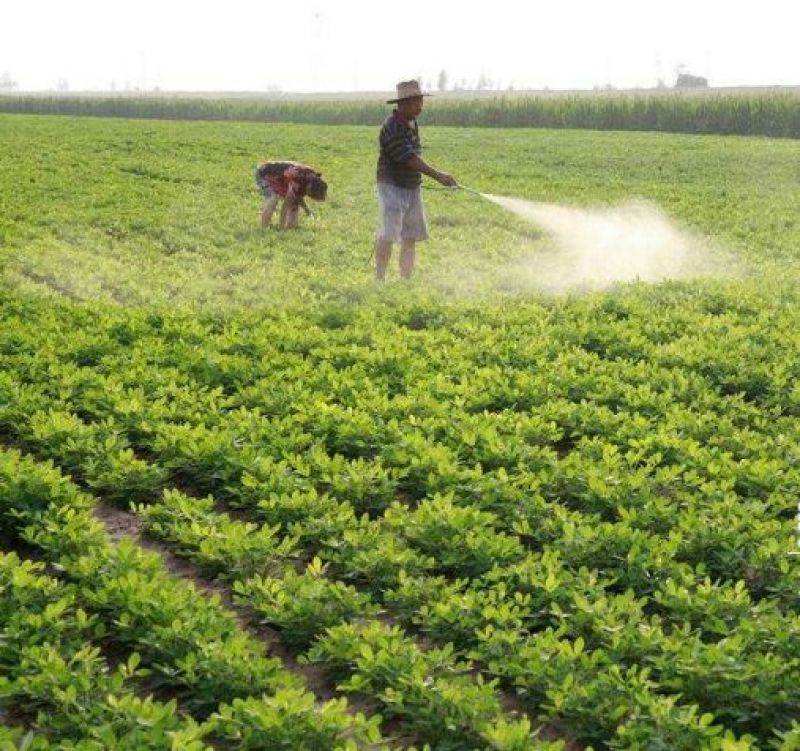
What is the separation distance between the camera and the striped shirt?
460 inches

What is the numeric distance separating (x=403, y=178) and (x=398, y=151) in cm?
37

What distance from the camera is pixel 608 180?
25.7 meters

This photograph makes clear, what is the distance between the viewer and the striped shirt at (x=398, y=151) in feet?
38.3

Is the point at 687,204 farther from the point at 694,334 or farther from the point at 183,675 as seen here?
the point at 183,675

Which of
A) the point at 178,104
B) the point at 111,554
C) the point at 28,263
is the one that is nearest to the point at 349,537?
the point at 111,554

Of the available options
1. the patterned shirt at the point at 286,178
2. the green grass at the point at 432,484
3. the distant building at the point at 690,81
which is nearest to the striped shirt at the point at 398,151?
the green grass at the point at 432,484

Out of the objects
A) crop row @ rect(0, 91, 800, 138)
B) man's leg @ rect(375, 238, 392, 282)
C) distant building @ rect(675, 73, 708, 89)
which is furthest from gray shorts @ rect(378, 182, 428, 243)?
distant building @ rect(675, 73, 708, 89)

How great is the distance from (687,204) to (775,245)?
14.8ft

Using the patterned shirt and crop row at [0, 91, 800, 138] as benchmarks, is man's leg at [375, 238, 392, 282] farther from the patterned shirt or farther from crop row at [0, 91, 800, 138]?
crop row at [0, 91, 800, 138]

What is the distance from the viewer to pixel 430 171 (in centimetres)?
1148

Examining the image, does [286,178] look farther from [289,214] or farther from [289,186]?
[289,214]

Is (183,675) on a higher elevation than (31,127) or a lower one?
lower

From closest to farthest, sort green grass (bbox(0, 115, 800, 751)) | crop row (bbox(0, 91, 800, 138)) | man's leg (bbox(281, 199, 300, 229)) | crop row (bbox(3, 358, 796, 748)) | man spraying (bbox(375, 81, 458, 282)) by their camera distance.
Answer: green grass (bbox(0, 115, 800, 751)), crop row (bbox(3, 358, 796, 748)), man spraying (bbox(375, 81, 458, 282)), man's leg (bbox(281, 199, 300, 229)), crop row (bbox(0, 91, 800, 138))

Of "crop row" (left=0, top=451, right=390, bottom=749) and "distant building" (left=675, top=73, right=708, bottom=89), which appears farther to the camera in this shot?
"distant building" (left=675, top=73, right=708, bottom=89)
